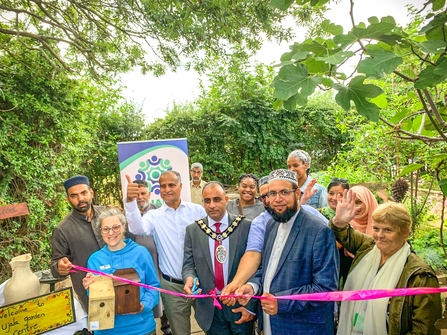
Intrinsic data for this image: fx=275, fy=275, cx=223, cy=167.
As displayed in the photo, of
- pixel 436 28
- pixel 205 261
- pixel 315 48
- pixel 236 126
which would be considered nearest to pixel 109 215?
pixel 205 261

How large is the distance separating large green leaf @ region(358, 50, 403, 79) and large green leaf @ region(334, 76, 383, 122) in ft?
0.13

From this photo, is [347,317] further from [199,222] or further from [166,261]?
[166,261]

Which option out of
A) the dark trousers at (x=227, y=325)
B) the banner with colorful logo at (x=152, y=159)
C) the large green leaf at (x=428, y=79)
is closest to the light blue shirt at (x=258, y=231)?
the dark trousers at (x=227, y=325)

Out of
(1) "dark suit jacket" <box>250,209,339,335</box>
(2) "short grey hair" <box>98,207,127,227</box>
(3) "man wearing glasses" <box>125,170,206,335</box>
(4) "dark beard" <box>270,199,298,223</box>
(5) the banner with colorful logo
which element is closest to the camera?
(1) "dark suit jacket" <box>250,209,339,335</box>

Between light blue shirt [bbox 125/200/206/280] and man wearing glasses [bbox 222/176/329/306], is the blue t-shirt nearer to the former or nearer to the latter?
light blue shirt [bbox 125/200/206/280]

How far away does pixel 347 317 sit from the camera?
2.11 metres

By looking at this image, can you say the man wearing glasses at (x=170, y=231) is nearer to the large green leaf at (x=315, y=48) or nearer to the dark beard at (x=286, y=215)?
the dark beard at (x=286, y=215)

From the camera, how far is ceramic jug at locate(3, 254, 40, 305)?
7.06ft

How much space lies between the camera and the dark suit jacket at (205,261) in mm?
2422

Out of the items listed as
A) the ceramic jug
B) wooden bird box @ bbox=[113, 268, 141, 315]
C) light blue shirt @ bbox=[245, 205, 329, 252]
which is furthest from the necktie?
the ceramic jug

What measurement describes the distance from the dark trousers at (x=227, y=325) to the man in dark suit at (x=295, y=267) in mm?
332

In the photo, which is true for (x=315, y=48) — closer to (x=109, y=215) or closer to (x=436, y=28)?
(x=436, y=28)

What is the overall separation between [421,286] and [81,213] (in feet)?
10.1

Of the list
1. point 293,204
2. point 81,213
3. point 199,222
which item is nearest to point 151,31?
point 81,213
